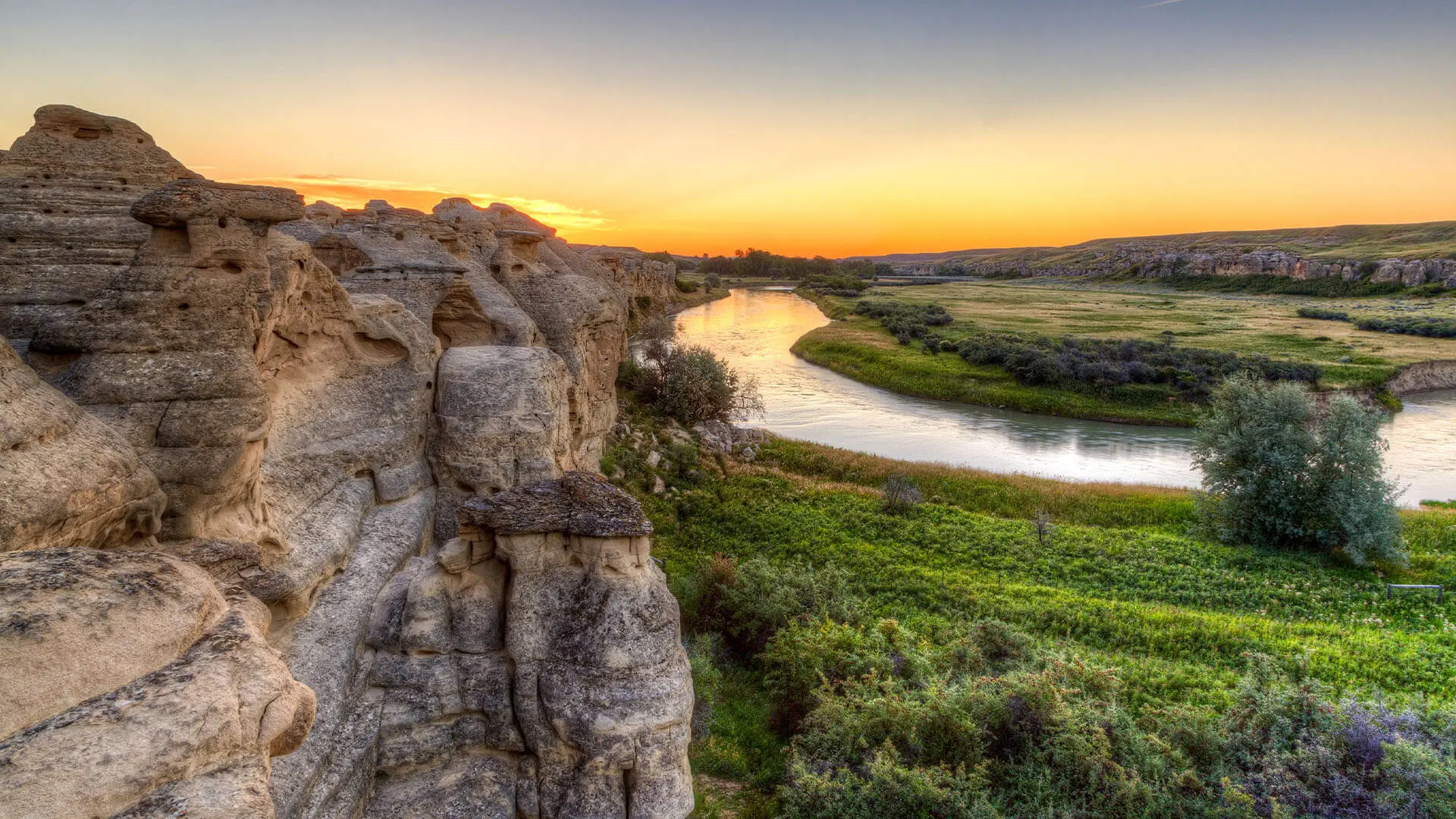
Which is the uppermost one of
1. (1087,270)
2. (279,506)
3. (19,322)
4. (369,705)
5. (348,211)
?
(1087,270)

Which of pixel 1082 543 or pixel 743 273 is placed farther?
pixel 743 273

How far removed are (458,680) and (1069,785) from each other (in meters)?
7.97

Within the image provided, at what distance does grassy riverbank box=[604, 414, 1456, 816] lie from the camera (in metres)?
13.0

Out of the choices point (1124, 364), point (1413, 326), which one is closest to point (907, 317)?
point (1124, 364)

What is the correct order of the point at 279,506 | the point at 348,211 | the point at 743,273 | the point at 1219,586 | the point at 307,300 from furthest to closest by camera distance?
the point at 743,273, the point at 348,211, the point at 1219,586, the point at 307,300, the point at 279,506

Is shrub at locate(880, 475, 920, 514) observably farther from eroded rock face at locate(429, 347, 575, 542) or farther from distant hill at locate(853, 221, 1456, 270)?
distant hill at locate(853, 221, 1456, 270)

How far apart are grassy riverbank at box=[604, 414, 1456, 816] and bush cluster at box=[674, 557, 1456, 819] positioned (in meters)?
0.49

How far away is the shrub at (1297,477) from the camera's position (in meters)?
19.6

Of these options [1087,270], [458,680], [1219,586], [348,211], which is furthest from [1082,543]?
[1087,270]

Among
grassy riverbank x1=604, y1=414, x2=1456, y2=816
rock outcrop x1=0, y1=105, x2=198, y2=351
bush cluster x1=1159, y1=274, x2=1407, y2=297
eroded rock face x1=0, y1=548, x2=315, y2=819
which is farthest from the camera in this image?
bush cluster x1=1159, y1=274, x2=1407, y2=297

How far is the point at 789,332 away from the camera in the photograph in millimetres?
73812

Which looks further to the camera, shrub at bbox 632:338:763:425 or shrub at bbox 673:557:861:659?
shrub at bbox 632:338:763:425

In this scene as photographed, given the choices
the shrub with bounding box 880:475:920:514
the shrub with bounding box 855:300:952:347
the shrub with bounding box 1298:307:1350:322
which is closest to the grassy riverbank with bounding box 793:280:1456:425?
→ the shrub with bounding box 1298:307:1350:322

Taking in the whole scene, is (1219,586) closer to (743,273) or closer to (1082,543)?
(1082,543)
